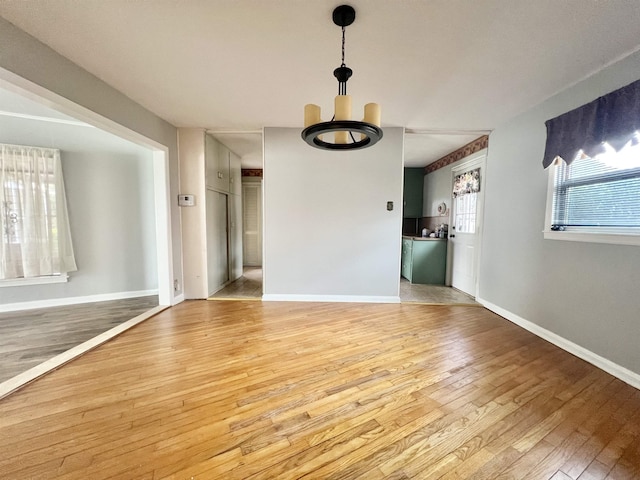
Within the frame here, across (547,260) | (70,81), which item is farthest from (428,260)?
(70,81)

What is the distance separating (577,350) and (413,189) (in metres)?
4.12

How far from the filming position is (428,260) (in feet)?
15.4

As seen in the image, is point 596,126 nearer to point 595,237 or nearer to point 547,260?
point 595,237

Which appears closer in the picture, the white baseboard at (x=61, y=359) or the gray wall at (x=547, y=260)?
the white baseboard at (x=61, y=359)

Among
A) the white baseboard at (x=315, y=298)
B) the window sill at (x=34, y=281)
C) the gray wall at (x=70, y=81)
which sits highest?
the gray wall at (x=70, y=81)

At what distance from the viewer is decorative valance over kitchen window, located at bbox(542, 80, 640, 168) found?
1.85 m

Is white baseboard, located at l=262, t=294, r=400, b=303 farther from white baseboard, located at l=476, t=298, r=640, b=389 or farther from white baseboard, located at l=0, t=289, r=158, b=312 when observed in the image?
white baseboard, located at l=0, t=289, r=158, b=312

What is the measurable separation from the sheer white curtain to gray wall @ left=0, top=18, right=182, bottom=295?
4.99 feet

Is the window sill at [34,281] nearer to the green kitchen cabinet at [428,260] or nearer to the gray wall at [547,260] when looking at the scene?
the green kitchen cabinet at [428,260]

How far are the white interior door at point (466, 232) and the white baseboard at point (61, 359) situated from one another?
478cm

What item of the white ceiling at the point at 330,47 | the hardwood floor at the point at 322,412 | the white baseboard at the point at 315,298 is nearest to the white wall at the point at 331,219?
the white baseboard at the point at 315,298

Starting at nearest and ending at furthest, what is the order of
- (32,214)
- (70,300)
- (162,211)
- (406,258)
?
(32,214) < (162,211) < (70,300) < (406,258)

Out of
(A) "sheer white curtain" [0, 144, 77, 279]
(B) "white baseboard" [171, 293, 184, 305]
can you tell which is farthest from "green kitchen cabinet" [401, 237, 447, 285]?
(A) "sheer white curtain" [0, 144, 77, 279]

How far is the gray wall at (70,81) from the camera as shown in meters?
1.66
